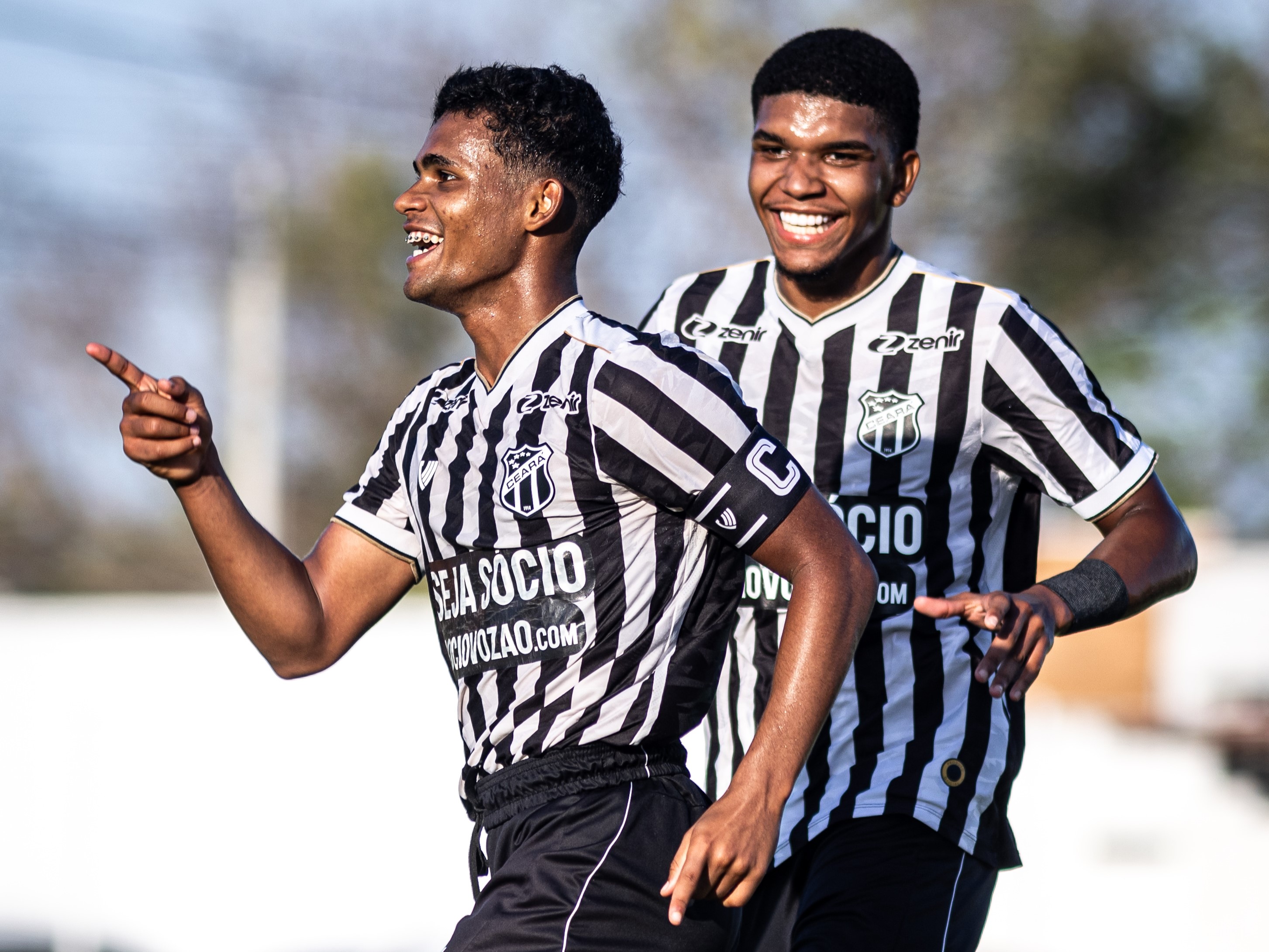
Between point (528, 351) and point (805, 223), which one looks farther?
point (805, 223)

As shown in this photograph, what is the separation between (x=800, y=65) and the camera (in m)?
3.77

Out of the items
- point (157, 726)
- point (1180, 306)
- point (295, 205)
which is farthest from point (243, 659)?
point (295, 205)

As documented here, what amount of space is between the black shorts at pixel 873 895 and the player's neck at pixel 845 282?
119 cm

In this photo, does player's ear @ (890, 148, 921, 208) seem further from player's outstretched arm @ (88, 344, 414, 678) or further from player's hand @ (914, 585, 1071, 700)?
player's outstretched arm @ (88, 344, 414, 678)

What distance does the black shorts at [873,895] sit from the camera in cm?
318

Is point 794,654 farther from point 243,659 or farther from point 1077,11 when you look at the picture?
point 1077,11

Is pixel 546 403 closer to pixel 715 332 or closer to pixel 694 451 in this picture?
pixel 694 451

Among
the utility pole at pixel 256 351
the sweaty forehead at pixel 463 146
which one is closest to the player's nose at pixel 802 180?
the sweaty forehead at pixel 463 146

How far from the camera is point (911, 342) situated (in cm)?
366

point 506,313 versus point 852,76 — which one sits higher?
point 852,76

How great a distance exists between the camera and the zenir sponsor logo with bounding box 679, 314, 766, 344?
3.84 meters

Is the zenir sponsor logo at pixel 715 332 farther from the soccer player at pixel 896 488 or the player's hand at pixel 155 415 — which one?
the player's hand at pixel 155 415

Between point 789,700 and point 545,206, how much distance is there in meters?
1.10

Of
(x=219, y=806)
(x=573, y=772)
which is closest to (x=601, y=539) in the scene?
(x=573, y=772)
